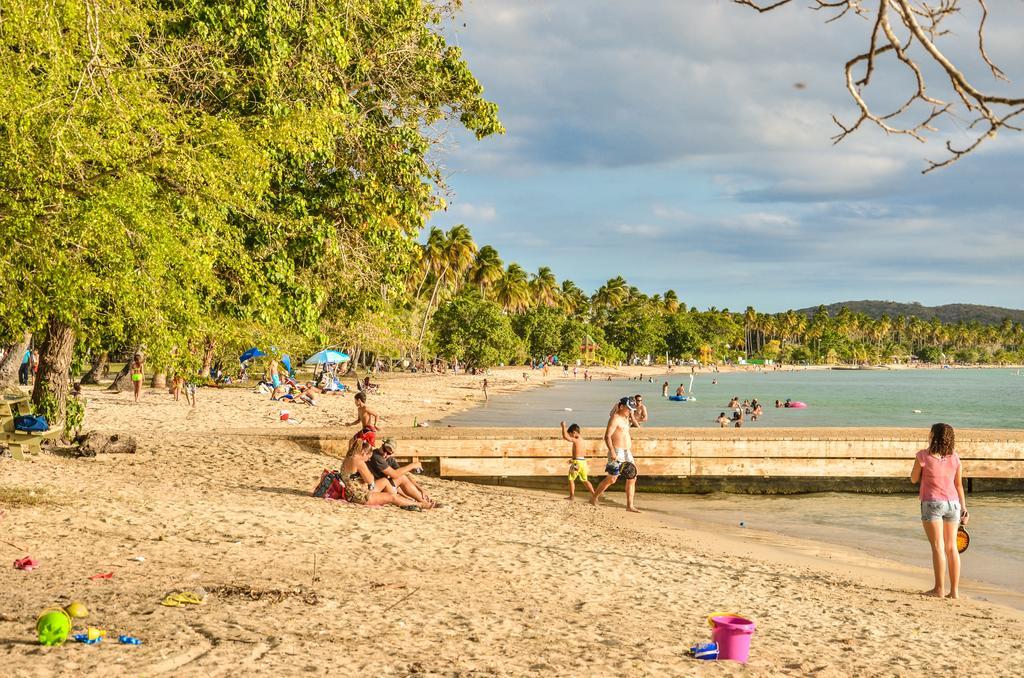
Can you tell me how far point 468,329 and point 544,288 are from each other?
57213 mm

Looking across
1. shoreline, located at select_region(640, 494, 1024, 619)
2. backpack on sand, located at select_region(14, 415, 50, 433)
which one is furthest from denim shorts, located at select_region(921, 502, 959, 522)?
backpack on sand, located at select_region(14, 415, 50, 433)

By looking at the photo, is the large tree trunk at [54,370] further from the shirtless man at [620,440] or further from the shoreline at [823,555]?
the shoreline at [823,555]

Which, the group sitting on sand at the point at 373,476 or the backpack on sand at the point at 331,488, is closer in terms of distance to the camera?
the group sitting on sand at the point at 373,476

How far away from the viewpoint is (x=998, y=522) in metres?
16.2

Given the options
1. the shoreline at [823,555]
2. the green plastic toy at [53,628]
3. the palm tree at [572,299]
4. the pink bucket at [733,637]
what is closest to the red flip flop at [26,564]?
the green plastic toy at [53,628]

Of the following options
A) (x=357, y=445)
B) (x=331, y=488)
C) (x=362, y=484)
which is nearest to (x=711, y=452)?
(x=362, y=484)

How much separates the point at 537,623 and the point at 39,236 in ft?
21.8

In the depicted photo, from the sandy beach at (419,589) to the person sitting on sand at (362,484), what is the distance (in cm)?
35

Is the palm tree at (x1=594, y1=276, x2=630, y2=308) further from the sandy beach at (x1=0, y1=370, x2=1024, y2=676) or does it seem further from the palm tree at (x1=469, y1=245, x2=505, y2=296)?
the sandy beach at (x1=0, y1=370, x2=1024, y2=676)

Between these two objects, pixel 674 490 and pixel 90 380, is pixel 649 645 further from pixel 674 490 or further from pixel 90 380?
pixel 90 380

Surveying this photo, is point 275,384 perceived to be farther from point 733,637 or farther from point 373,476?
point 733,637

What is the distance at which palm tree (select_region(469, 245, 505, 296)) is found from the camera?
106m

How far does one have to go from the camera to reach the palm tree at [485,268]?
10550 centimetres

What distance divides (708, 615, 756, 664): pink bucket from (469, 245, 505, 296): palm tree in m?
97.2
